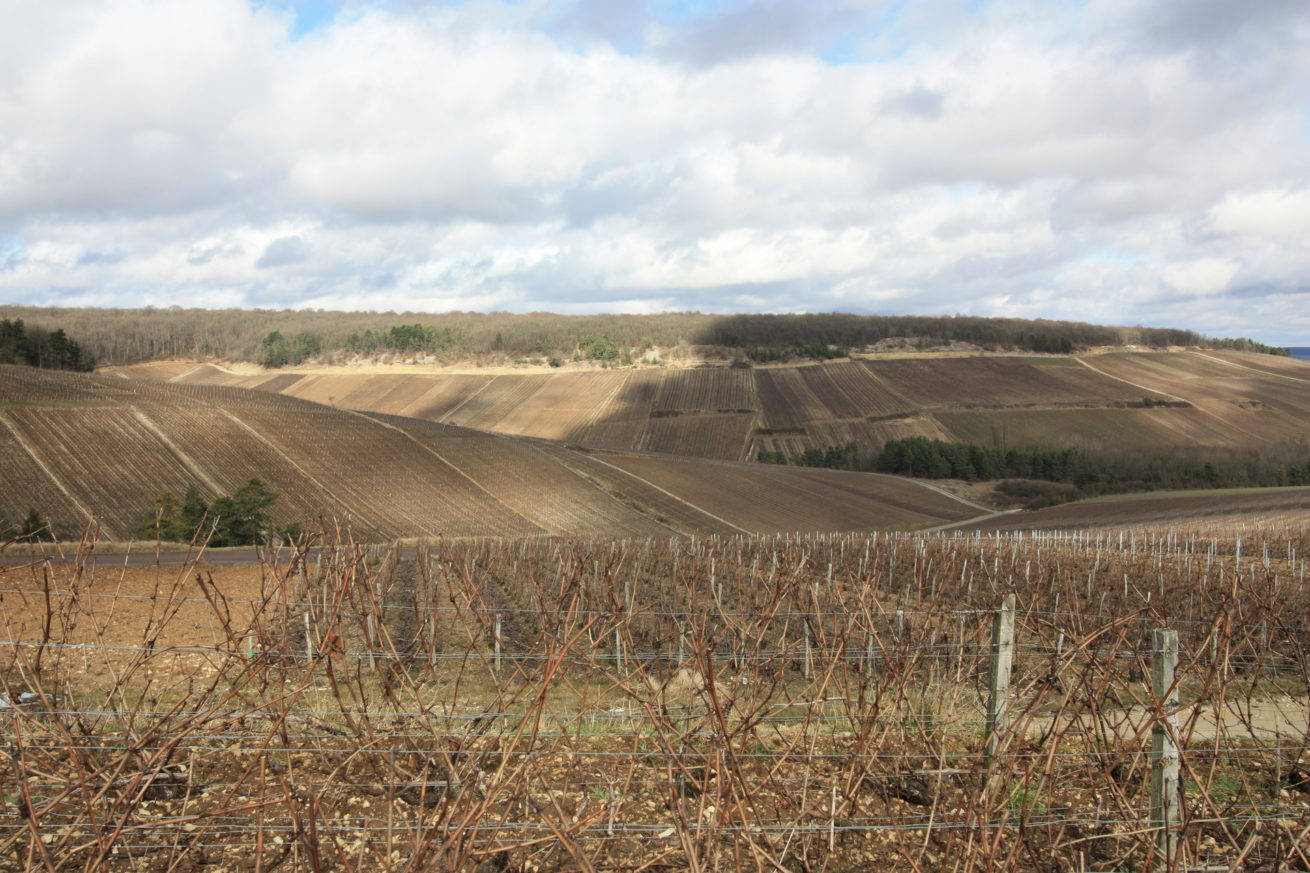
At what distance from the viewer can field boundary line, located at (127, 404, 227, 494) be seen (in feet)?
130

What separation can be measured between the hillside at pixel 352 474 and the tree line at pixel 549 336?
202 ft

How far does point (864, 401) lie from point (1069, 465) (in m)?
22.5

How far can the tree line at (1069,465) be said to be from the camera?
234 ft

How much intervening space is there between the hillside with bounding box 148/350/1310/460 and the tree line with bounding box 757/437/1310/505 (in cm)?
335

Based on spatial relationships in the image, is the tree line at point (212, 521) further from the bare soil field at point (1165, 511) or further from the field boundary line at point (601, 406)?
the field boundary line at point (601, 406)

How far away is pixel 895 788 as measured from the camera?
22.3 feet

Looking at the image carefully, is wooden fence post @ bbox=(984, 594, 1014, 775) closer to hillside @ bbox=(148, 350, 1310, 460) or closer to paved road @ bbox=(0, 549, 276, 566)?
paved road @ bbox=(0, 549, 276, 566)

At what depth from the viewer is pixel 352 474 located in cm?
4494

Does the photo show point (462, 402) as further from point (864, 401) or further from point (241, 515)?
point (241, 515)

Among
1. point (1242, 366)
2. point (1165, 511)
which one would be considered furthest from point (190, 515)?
point (1242, 366)

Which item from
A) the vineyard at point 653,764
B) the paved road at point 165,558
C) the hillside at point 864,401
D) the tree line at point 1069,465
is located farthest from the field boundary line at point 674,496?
the vineyard at point 653,764

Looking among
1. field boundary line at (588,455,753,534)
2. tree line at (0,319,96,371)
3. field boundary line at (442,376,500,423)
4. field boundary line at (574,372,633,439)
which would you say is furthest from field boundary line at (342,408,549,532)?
field boundary line at (442,376,500,423)

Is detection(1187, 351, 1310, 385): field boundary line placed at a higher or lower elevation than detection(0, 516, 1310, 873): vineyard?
higher

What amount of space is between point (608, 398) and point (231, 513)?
66.7 metres
